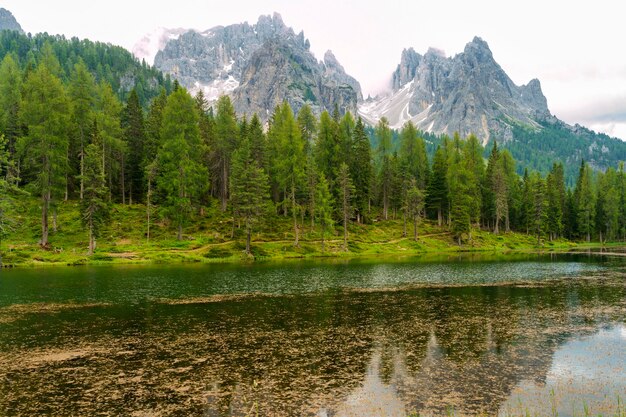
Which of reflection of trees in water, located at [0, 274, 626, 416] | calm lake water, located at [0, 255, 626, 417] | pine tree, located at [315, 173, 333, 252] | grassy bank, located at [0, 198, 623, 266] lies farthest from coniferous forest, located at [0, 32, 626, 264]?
reflection of trees in water, located at [0, 274, 626, 416]

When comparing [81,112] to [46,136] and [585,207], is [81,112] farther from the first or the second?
[585,207]

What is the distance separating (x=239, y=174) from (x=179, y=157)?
11.6 meters

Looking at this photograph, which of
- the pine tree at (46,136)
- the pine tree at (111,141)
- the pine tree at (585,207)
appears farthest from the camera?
the pine tree at (585,207)

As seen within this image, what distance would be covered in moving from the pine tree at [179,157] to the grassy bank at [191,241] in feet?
18.0

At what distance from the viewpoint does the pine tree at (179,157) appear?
77.4m

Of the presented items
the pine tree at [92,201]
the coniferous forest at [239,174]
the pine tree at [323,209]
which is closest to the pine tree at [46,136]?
the coniferous forest at [239,174]

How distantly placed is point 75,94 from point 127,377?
290 feet

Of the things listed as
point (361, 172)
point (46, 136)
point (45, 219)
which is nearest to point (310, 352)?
point (45, 219)

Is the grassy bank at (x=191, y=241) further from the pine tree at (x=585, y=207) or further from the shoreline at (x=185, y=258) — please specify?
the pine tree at (x=585, y=207)

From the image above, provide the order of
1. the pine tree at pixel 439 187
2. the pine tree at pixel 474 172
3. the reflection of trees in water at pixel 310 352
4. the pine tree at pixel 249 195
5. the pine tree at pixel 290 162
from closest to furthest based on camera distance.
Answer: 1. the reflection of trees in water at pixel 310 352
2. the pine tree at pixel 249 195
3. the pine tree at pixel 290 162
4. the pine tree at pixel 474 172
5. the pine tree at pixel 439 187

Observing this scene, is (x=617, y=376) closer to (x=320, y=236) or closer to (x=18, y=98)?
(x=320, y=236)

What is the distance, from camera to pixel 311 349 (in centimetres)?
2155

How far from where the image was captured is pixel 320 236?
91.8 m

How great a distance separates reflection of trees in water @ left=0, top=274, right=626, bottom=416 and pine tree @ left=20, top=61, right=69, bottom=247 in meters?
46.4
